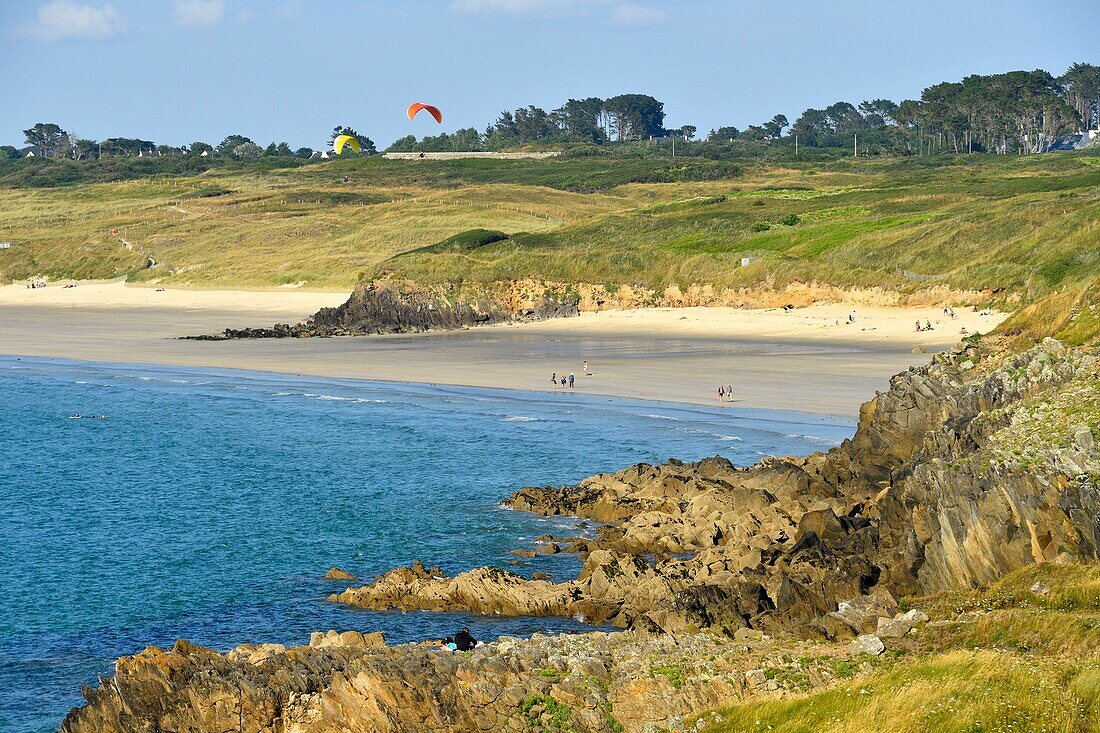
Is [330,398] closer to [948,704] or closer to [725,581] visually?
[725,581]

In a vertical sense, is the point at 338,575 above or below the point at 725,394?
below

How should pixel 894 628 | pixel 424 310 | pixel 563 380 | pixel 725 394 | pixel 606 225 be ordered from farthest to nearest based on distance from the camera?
pixel 606 225 → pixel 424 310 → pixel 563 380 → pixel 725 394 → pixel 894 628

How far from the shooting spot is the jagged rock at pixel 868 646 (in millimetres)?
16469

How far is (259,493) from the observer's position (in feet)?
130

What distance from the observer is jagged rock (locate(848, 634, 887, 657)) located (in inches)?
648

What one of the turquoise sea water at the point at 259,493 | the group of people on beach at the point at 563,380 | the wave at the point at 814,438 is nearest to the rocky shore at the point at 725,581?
the turquoise sea water at the point at 259,493

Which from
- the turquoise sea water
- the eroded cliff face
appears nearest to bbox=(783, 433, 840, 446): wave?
the turquoise sea water

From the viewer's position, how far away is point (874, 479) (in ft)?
101

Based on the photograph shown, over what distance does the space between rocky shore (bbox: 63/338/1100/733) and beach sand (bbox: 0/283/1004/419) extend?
613 inches

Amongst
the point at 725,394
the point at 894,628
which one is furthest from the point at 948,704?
the point at 725,394

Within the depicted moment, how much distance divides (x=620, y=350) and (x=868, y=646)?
172ft

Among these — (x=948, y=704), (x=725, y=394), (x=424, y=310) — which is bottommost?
(x=725, y=394)

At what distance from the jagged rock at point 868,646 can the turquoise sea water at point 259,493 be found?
8717 millimetres

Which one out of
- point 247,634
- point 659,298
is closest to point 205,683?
point 247,634
